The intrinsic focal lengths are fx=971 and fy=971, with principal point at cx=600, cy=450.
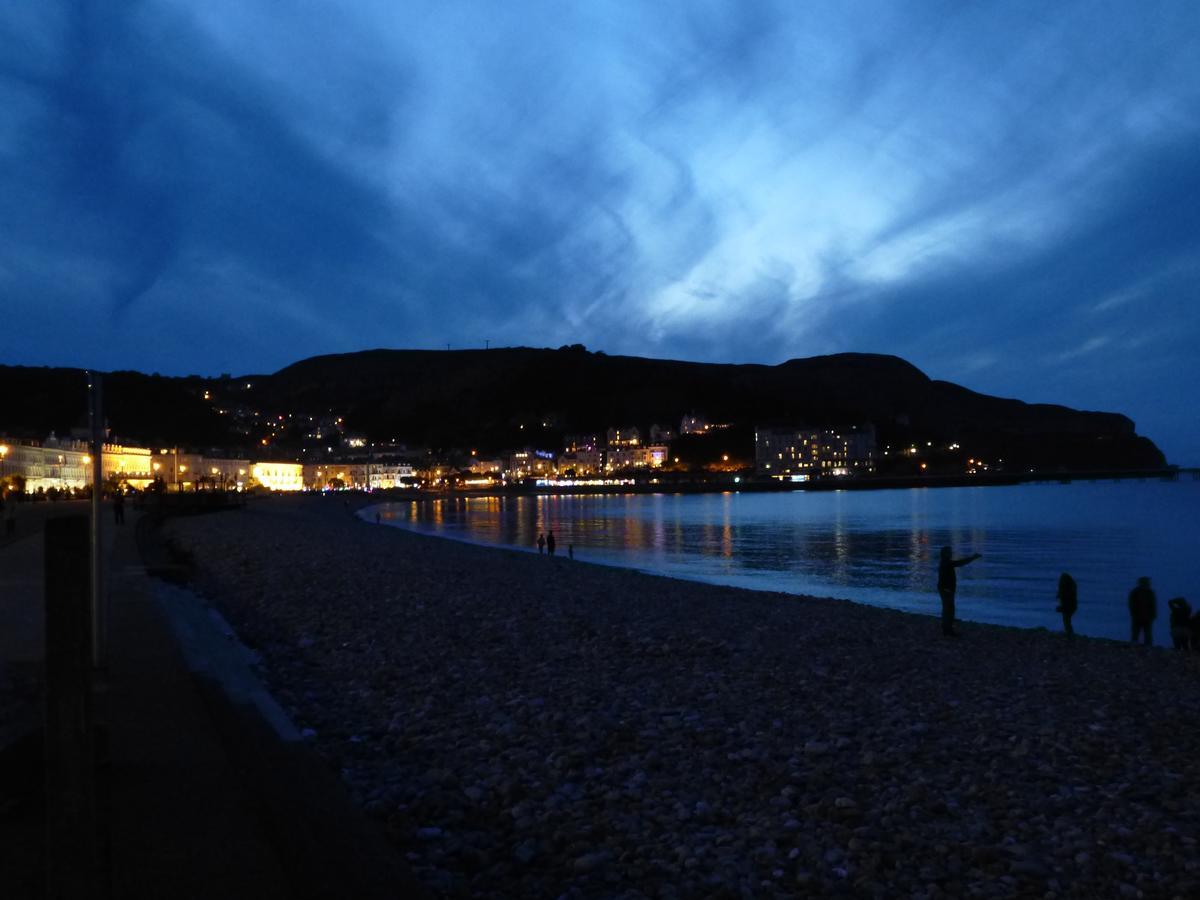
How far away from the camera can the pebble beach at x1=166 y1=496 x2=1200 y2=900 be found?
4.41m

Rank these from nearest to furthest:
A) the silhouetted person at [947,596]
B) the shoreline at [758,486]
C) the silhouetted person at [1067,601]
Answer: the silhouetted person at [947,596] < the silhouetted person at [1067,601] < the shoreline at [758,486]

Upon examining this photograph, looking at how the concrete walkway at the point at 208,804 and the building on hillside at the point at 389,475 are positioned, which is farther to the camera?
the building on hillside at the point at 389,475

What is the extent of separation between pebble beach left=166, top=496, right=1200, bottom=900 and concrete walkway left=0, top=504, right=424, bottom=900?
0.90 ft

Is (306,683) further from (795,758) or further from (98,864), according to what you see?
(98,864)

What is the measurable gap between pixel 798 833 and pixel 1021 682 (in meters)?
5.58

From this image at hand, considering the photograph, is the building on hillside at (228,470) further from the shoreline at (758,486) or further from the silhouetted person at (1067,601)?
the silhouetted person at (1067,601)

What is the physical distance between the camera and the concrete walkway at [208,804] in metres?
3.66

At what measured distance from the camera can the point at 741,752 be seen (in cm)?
620

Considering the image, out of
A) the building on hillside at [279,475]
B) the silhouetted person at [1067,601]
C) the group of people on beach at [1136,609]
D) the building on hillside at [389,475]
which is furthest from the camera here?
the building on hillside at [389,475]

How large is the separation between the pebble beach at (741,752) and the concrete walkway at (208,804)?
10.8 inches

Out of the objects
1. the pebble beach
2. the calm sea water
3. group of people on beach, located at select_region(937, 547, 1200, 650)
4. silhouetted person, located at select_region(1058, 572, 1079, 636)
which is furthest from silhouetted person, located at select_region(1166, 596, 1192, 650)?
the calm sea water

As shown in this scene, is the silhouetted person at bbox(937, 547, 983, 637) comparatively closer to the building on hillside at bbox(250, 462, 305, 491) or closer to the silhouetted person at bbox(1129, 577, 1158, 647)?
the silhouetted person at bbox(1129, 577, 1158, 647)

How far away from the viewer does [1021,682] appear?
941 centimetres

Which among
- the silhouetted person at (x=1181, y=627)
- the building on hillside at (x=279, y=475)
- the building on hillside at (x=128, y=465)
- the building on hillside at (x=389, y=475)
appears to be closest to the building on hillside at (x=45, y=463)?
the building on hillside at (x=128, y=465)
